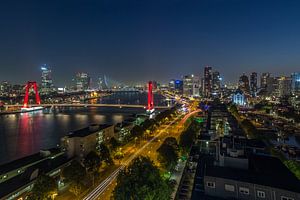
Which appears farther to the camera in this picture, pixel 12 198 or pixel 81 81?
pixel 81 81

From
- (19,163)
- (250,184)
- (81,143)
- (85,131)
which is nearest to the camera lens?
(250,184)

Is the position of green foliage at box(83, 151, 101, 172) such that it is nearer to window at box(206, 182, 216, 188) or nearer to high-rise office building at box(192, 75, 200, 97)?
window at box(206, 182, 216, 188)

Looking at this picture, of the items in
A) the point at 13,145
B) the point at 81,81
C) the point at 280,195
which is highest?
the point at 81,81

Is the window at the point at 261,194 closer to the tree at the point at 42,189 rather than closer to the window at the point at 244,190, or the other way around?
the window at the point at 244,190

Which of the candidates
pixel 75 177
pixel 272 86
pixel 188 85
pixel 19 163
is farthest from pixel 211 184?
pixel 272 86

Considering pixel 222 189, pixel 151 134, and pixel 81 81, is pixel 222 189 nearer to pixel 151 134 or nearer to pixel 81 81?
pixel 151 134

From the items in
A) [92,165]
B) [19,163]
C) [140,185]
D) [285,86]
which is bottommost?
[19,163]

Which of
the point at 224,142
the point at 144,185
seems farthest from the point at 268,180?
the point at 144,185

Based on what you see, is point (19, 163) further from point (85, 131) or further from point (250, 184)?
point (250, 184)
